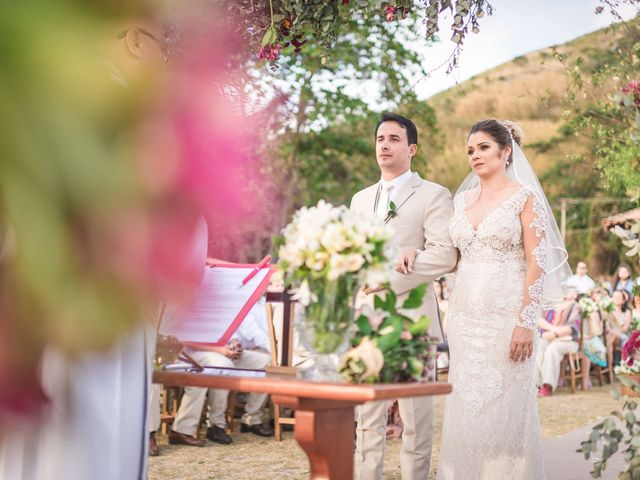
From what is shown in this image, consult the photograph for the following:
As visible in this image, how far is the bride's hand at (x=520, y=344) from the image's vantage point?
15.8 ft

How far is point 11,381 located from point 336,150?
2286 centimetres

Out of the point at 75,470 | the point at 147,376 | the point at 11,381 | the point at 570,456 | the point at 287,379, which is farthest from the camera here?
the point at 570,456

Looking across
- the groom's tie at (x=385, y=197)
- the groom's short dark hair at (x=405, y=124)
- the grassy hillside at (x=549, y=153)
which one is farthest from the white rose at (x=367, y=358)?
the grassy hillside at (x=549, y=153)

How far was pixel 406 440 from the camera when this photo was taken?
206 inches

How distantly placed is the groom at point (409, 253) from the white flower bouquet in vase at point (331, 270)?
2118 mm

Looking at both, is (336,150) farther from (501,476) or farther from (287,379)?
(287,379)

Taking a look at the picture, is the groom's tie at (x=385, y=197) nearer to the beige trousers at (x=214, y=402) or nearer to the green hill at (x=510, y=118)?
the beige trousers at (x=214, y=402)

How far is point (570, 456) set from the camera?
7305 millimetres

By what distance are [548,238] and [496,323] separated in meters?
0.80

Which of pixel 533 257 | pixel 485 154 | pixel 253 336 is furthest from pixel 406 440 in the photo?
pixel 253 336

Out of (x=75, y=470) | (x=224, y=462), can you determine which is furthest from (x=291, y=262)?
(x=224, y=462)

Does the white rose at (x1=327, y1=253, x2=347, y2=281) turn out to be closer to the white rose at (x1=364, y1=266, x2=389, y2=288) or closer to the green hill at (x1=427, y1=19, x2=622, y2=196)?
the white rose at (x1=364, y1=266, x2=389, y2=288)

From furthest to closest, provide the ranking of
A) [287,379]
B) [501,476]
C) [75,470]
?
[501,476] < [287,379] < [75,470]

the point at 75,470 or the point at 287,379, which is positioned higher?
the point at 287,379
